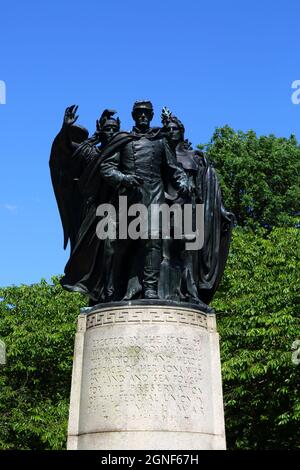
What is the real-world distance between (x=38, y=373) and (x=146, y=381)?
1652 centimetres

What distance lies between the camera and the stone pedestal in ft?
28.9

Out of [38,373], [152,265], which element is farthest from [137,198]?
[38,373]

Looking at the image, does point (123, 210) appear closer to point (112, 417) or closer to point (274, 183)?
point (112, 417)

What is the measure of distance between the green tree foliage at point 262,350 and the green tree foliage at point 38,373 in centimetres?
537

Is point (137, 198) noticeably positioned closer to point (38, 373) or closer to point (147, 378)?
point (147, 378)

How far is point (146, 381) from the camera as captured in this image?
8.98 m

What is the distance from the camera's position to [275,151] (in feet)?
109

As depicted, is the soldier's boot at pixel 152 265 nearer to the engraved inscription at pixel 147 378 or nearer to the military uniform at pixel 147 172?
the military uniform at pixel 147 172

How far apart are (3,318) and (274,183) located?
1432cm

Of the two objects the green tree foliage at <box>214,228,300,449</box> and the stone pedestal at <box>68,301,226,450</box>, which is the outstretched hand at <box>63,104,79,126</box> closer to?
the stone pedestal at <box>68,301,226,450</box>

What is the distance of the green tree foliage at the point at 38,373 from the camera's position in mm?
22328

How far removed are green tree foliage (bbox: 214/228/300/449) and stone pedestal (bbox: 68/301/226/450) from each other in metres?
10.5

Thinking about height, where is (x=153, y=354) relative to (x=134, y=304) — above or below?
below
